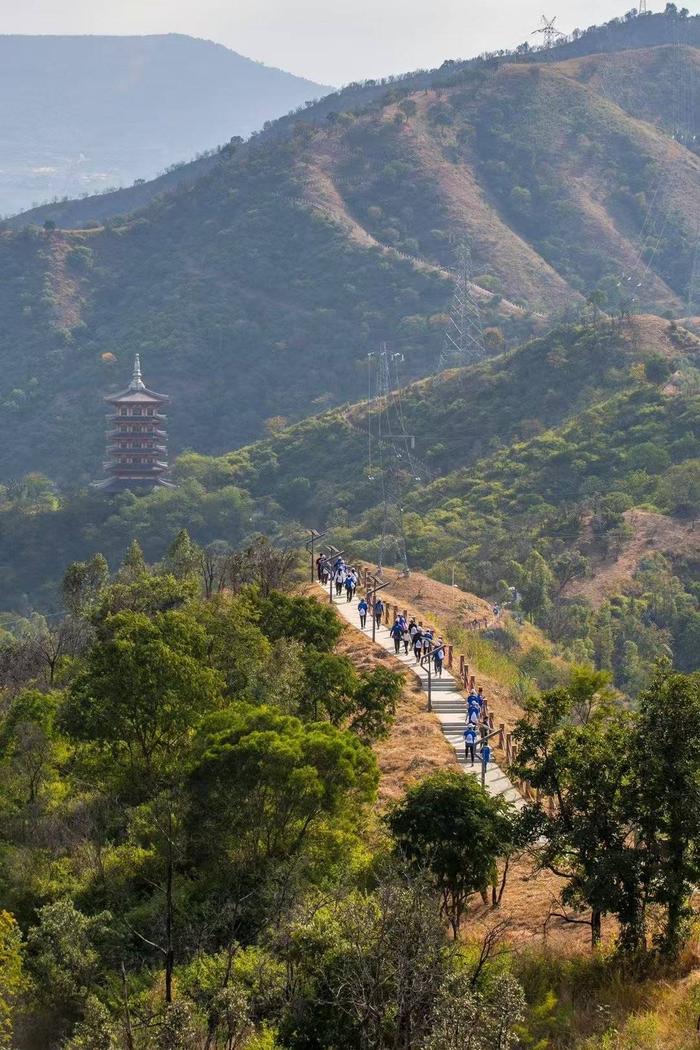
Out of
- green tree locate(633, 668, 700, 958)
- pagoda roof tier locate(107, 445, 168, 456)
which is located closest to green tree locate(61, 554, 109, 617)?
green tree locate(633, 668, 700, 958)

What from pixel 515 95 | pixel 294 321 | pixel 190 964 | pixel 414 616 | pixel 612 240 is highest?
pixel 515 95

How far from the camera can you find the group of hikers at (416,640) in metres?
26.4

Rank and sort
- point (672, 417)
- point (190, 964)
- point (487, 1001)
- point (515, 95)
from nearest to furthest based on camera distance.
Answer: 1. point (487, 1001)
2. point (190, 964)
3. point (672, 417)
4. point (515, 95)

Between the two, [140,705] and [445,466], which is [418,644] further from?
[445,466]

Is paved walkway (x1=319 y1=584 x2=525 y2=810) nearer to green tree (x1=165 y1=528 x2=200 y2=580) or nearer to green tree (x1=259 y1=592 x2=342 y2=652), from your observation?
green tree (x1=259 y1=592 x2=342 y2=652)

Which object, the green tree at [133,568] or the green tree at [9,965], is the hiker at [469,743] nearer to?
the green tree at [9,965]

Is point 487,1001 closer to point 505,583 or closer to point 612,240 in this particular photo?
point 505,583

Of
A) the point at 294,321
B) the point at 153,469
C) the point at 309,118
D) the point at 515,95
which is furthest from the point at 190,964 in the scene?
the point at 309,118

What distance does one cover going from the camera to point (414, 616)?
39031 mm

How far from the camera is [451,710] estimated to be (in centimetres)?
2969

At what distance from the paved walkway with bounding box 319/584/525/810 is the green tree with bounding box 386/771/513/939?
303 centimetres

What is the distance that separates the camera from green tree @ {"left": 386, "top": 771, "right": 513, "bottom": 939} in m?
19.4

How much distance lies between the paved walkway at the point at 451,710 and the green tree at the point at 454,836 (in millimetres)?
3030

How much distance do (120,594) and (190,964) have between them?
1925cm
